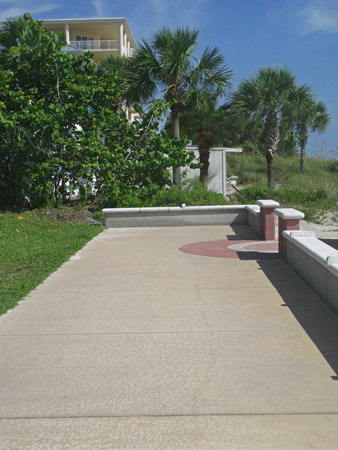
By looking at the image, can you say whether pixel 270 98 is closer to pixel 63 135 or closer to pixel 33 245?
pixel 63 135

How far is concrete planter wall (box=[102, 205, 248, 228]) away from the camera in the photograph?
46.5 ft

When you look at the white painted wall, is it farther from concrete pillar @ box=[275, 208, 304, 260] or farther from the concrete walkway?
the concrete walkway

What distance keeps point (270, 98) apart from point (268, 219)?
48.0 feet

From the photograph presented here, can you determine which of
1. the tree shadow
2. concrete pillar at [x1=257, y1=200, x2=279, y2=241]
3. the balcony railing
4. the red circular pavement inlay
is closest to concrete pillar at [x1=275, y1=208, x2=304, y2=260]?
the red circular pavement inlay

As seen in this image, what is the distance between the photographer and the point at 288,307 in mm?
6180

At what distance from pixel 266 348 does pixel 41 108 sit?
1189 centimetres

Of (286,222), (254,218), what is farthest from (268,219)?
(286,222)

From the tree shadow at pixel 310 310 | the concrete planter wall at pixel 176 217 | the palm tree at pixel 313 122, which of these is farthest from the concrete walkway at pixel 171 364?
the palm tree at pixel 313 122

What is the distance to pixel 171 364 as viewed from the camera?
4574 mm

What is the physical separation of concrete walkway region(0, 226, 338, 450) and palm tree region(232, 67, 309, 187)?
18.1 meters

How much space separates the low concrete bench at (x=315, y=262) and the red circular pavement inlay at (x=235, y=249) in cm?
98

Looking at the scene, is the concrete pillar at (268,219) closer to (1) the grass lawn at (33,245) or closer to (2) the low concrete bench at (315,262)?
(2) the low concrete bench at (315,262)

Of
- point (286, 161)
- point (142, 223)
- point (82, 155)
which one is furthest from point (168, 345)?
point (286, 161)

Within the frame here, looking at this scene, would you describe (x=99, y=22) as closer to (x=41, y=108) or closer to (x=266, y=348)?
(x=41, y=108)
